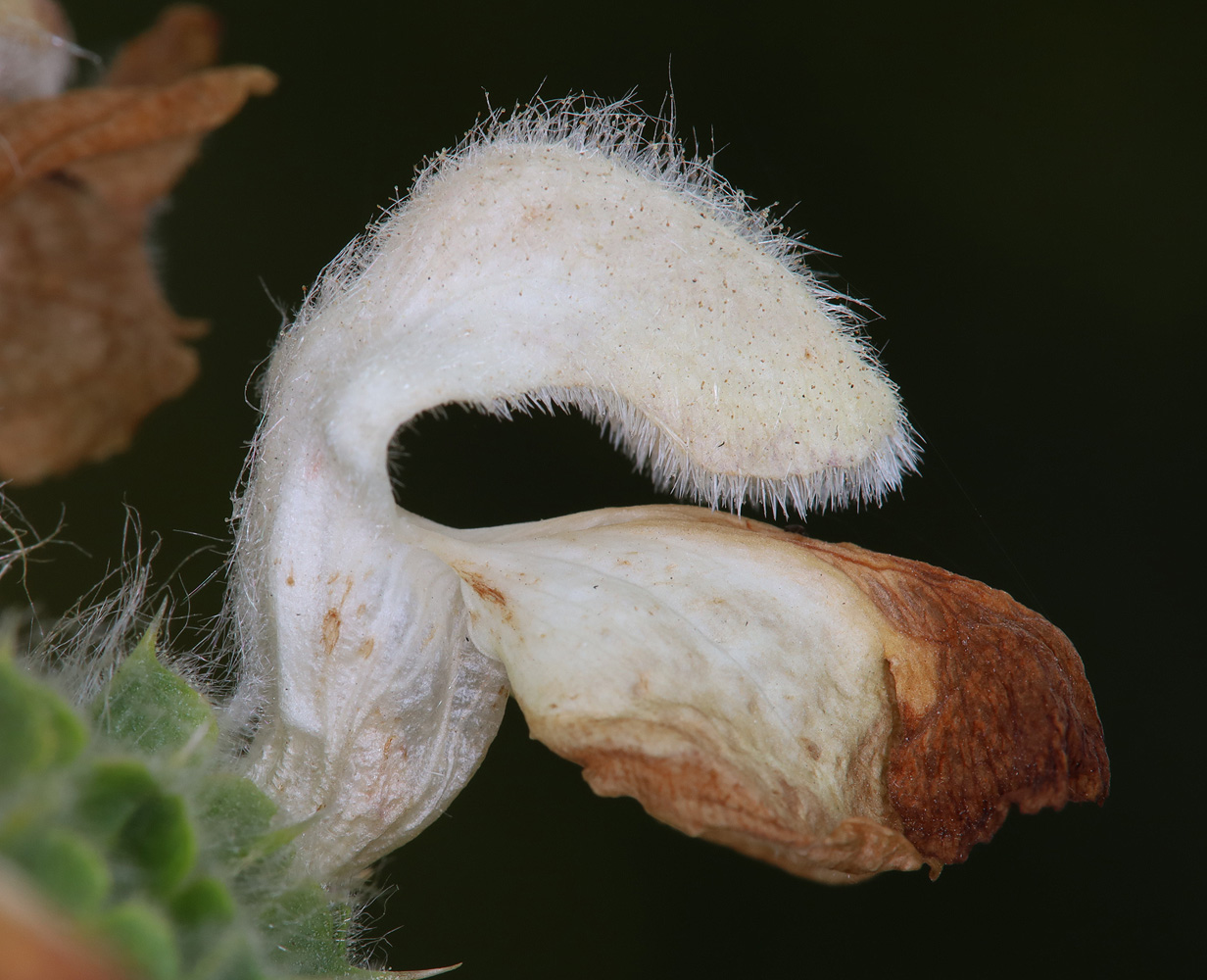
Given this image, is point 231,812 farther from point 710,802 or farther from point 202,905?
point 710,802

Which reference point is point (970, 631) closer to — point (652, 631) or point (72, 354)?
point (652, 631)

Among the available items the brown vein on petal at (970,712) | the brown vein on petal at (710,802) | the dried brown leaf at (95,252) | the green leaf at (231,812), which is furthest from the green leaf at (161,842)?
the dried brown leaf at (95,252)

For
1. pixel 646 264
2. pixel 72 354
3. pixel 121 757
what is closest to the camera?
pixel 121 757

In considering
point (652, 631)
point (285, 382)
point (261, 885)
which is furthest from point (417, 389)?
point (261, 885)

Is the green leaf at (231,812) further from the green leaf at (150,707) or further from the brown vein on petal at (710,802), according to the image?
the brown vein on petal at (710,802)

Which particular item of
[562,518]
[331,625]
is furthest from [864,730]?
[331,625]

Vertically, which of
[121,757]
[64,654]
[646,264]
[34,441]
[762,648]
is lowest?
[34,441]
